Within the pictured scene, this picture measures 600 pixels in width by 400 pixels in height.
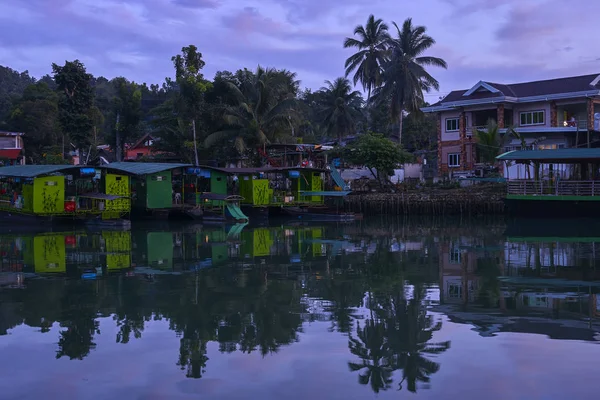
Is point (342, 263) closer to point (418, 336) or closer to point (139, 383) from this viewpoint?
point (418, 336)

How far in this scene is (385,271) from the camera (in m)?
15.3

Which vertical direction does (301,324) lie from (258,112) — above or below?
below

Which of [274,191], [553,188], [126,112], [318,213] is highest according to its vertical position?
[126,112]

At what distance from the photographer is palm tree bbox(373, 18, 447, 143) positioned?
4109 cm

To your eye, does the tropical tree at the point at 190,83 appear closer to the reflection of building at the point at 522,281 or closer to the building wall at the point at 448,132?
the building wall at the point at 448,132

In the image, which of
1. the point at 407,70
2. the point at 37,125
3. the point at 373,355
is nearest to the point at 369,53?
the point at 407,70

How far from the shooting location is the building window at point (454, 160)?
4158 centimetres

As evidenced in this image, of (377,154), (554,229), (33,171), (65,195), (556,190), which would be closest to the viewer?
(554,229)

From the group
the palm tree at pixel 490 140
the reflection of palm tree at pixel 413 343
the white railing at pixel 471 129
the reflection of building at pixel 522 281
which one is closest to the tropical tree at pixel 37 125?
the white railing at pixel 471 129

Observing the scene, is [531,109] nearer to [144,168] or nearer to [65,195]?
[144,168]

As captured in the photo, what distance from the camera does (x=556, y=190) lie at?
30.4m

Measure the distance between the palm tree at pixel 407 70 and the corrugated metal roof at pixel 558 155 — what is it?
11346 mm

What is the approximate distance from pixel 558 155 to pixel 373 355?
2469 centimetres

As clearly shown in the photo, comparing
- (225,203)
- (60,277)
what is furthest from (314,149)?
(60,277)
